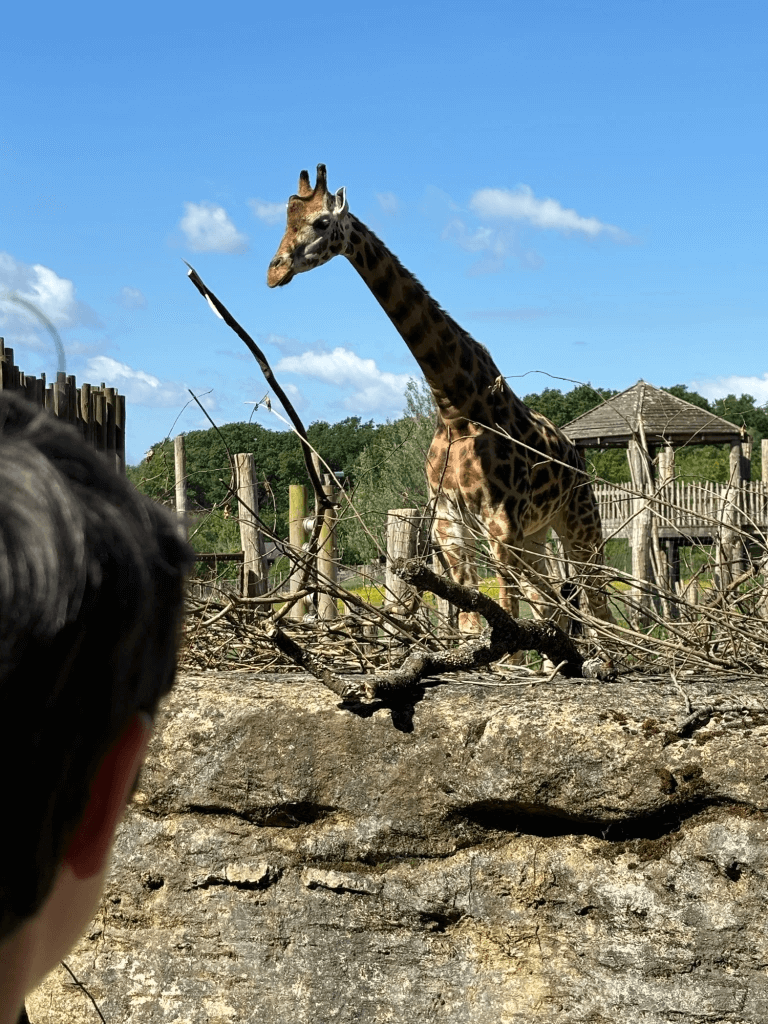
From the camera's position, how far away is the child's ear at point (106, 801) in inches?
24.0

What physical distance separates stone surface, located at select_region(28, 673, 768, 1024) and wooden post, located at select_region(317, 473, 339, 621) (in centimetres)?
46

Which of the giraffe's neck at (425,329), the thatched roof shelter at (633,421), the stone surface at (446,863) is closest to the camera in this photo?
the stone surface at (446,863)

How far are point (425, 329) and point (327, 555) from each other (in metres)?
1.30

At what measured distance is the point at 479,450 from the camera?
5.32 meters

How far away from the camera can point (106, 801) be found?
61 cm

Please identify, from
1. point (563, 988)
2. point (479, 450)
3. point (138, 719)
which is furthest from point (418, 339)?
point (138, 719)

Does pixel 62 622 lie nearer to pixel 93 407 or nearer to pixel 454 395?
pixel 454 395

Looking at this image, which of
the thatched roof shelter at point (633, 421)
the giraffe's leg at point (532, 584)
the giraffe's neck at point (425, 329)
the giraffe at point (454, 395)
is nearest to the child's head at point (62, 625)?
the giraffe's leg at point (532, 584)

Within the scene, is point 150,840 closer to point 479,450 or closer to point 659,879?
point 659,879

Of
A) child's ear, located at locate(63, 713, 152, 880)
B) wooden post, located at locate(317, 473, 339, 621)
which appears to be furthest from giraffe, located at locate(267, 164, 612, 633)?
child's ear, located at locate(63, 713, 152, 880)

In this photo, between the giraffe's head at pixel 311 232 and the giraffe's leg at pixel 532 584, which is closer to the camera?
the giraffe's leg at pixel 532 584

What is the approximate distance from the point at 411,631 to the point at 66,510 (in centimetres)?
255

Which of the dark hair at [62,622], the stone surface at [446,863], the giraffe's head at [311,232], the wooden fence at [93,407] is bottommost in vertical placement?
the stone surface at [446,863]

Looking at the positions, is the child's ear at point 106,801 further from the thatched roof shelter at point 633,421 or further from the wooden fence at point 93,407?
the thatched roof shelter at point 633,421
